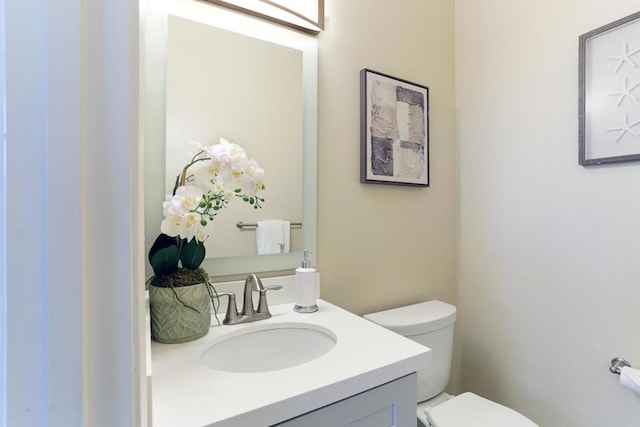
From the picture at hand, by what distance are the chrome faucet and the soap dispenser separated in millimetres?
97

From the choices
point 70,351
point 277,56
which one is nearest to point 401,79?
point 277,56

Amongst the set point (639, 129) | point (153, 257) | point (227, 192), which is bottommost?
point (153, 257)

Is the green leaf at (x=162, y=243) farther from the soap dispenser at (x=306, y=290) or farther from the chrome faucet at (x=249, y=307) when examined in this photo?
the soap dispenser at (x=306, y=290)

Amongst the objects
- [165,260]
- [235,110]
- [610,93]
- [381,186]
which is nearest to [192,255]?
[165,260]

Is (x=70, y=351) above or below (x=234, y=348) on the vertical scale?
above

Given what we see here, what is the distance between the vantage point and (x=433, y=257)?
150 cm

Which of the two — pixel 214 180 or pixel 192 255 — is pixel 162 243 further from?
pixel 214 180

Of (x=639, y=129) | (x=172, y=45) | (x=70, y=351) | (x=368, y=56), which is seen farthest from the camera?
(x=368, y=56)

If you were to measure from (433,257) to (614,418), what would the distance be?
2.66ft

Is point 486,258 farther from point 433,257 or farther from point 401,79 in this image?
point 401,79

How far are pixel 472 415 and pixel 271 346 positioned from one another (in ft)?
2.54

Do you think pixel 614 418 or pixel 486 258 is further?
pixel 486 258

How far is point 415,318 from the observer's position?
1.20m

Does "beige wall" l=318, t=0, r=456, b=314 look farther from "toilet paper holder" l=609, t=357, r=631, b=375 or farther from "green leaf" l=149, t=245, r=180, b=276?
"toilet paper holder" l=609, t=357, r=631, b=375
